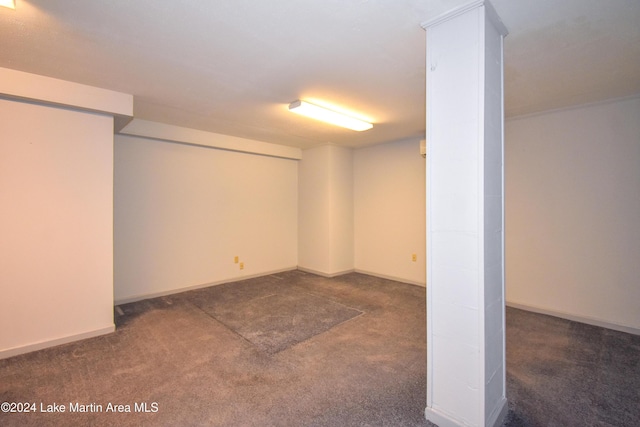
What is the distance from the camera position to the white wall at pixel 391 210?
15.8ft

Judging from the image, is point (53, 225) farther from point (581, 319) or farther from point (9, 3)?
point (581, 319)

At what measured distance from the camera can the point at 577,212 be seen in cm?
333

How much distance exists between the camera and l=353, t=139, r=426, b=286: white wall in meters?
4.80

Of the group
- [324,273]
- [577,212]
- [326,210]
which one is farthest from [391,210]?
[577,212]

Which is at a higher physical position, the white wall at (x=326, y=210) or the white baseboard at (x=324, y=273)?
the white wall at (x=326, y=210)

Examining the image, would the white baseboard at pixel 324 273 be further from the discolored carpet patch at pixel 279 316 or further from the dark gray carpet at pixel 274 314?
the discolored carpet patch at pixel 279 316

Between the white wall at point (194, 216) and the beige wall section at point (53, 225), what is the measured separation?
1.03 m

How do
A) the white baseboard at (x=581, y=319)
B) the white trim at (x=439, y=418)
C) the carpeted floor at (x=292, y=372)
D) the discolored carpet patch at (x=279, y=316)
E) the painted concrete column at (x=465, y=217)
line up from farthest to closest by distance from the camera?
the white baseboard at (x=581, y=319)
the discolored carpet patch at (x=279, y=316)
the carpeted floor at (x=292, y=372)
the white trim at (x=439, y=418)
the painted concrete column at (x=465, y=217)

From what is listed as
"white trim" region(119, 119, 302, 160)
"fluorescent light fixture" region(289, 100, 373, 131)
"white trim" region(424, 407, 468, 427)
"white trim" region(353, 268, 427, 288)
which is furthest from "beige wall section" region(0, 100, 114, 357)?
"white trim" region(353, 268, 427, 288)

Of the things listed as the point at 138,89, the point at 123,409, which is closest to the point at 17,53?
the point at 138,89

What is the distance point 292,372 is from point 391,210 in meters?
3.45

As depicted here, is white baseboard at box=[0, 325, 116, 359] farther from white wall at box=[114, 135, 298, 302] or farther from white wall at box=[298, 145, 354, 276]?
white wall at box=[298, 145, 354, 276]

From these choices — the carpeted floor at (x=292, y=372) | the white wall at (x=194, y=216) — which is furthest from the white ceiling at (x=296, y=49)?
the carpeted floor at (x=292, y=372)

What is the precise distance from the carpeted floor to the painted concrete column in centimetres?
37
